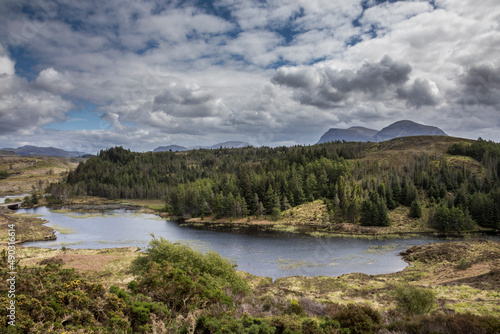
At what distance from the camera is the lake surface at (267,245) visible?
5056 centimetres

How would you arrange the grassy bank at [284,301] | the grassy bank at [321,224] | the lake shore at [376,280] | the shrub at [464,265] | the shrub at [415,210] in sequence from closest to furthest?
1. the grassy bank at [284,301]
2. the lake shore at [376,280]
3. the shrub at [464,265]
4. the grassy bank at [321,224]
5. the shrub at [415,210]

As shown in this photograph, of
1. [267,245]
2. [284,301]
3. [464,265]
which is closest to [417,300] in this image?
[284,301]

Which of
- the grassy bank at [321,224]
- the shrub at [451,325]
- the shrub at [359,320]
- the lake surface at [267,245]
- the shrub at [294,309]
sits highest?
the shrub at [451,325]

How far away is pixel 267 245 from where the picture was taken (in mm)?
67375

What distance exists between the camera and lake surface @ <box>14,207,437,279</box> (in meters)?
50.6

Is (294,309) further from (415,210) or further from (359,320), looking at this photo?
(415,210)

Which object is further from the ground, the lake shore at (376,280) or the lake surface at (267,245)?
the lake shore at (376,280)

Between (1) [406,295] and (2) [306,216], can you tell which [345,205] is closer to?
(2) [306,216]

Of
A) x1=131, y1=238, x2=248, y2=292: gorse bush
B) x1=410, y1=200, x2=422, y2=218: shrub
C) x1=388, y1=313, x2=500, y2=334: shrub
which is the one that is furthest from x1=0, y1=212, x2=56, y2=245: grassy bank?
x1=410, y1=200, x2=422, y2=218: shrub

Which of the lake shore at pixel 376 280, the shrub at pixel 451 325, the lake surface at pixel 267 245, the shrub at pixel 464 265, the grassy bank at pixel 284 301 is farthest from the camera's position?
the lake surface at pixel 267 245

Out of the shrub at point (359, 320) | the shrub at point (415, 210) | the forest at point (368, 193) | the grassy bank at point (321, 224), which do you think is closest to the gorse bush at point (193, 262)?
the shrub at point (359, 320)

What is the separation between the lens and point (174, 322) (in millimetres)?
17906

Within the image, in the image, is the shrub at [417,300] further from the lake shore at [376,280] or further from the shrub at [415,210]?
the shrub at [415,210]

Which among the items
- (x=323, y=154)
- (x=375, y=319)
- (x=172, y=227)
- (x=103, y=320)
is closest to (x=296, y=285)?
(x=375, y=319)
